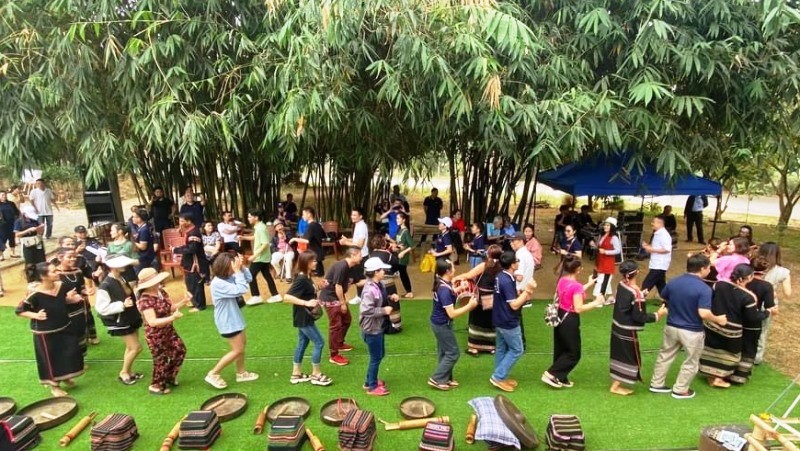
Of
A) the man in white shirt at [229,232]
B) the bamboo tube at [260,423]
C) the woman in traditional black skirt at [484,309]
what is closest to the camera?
the bamboo tube at [260,423]

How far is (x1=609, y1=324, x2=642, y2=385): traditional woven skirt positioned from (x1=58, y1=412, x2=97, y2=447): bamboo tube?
413 cm

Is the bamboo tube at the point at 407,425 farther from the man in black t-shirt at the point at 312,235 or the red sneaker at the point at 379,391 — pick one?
the man in black t-shirt at the point at 312,235

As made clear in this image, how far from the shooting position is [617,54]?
585cm

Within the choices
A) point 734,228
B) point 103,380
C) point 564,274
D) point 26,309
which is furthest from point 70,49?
point 734,228

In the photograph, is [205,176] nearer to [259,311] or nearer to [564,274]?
[259,311]

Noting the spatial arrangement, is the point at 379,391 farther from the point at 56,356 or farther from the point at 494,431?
the point at 56,356

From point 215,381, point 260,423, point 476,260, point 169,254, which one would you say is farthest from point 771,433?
point 169,254

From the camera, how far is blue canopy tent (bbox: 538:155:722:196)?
23.1 feet

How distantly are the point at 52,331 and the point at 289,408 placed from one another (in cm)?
200

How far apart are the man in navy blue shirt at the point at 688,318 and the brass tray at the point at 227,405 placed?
3.43 metres

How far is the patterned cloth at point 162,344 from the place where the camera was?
4.01m

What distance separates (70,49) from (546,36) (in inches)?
216

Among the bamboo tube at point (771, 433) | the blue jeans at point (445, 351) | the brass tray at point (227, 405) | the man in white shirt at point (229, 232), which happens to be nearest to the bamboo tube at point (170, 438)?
the brass tray at point (227, 405)

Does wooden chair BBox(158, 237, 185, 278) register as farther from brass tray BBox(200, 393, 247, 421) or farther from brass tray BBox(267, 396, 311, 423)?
brass tray BBox(267, 396, 311, 423)
